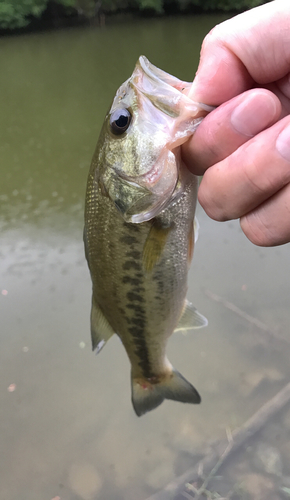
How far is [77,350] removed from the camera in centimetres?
277

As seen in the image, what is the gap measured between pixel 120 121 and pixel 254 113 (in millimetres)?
400

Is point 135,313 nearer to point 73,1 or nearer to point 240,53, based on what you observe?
point 240,53

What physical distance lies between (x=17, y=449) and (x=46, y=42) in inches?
649

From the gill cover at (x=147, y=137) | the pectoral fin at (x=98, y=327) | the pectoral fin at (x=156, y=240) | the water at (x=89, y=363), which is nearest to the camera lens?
the gill cover at (x=147, y=137)

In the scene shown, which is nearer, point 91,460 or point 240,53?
point 240,53

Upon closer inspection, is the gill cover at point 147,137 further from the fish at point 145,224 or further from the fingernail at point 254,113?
the fingernail at point 254,113

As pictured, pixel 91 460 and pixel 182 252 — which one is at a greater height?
pixel 182 252

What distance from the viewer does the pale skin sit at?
82 centimetres

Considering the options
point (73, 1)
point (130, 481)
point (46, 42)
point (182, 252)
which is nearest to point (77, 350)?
point (130, 481)

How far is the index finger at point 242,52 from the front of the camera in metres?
0.85

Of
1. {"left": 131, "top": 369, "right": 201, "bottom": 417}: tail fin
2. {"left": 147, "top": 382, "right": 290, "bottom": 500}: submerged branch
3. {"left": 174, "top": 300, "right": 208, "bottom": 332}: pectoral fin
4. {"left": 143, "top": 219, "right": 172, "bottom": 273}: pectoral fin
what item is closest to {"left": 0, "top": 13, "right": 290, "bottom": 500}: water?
{"left": 147, "top": 382, "right": 290, "bottom": 500}: submerged branch

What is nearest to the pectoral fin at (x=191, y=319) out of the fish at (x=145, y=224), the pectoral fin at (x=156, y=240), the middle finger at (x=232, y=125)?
the fish at (x=145, y=224)

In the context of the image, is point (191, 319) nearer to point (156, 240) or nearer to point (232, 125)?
point (156, 240)

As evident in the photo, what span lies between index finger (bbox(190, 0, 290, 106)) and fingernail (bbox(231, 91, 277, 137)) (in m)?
0.11
